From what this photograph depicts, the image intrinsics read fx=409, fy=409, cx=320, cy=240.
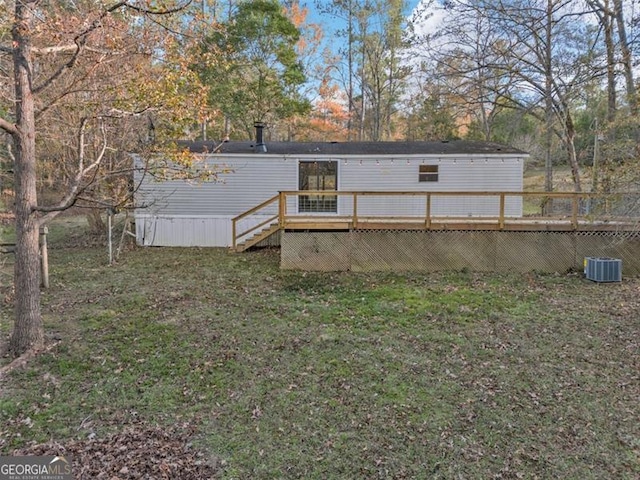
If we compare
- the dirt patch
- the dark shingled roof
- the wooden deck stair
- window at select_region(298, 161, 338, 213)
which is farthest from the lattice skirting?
the dirt patch

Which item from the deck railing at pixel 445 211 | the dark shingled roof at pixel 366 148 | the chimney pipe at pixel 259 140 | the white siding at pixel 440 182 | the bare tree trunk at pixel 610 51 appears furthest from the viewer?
the chimney pipe at pixel 259 140

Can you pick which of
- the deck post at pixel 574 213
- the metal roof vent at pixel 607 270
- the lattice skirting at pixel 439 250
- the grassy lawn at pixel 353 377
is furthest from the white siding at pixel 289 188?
the grassy lawn at pixel 353 377

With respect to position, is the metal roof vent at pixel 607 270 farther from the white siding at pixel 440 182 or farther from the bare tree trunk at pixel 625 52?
the white siding at pixel 440 182

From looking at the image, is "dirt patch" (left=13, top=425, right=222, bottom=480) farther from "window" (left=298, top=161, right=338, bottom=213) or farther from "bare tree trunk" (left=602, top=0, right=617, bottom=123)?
"bare tree trunk" (left=602, top=0, right=617, bottom=123)

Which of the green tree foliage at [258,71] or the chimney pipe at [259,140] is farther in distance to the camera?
the green tree foliage at [258,71]

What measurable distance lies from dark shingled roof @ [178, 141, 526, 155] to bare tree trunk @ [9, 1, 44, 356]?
6.30 metres

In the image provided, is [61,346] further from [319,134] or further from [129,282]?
[319,134]

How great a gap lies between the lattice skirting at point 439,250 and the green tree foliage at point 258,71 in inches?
449

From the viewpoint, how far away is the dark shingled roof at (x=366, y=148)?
11198 mm

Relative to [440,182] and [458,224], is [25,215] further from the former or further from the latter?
Result: [440,182]

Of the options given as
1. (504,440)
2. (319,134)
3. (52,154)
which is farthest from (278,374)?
(319,134)

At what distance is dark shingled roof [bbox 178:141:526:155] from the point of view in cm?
1120

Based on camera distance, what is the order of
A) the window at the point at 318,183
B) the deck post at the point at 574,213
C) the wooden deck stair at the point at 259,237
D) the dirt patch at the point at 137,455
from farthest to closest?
the window at the point at 318,183 → the wooden deck stair at the point at 259,237 → the deck post at the point at 574,213 → the dirt patch at the point at 137,455

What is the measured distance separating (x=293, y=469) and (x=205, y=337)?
2.62 metres
